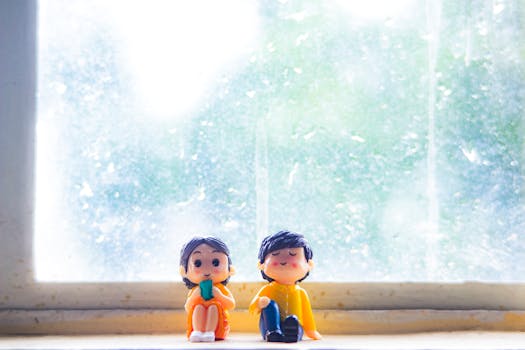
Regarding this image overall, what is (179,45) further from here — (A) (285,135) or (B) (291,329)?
(B) (291,329)

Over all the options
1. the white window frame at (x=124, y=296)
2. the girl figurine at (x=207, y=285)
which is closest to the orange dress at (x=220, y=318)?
the girl figurine at (x=207, y=285)

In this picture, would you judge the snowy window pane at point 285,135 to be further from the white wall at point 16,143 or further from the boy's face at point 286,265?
the boy's face at point 286,265

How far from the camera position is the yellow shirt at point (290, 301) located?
115 centimetres

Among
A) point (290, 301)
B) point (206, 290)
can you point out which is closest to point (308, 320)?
point (290, 301)

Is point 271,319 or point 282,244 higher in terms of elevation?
point 282,244

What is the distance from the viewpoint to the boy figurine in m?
1.13

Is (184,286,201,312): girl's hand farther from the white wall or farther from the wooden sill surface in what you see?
the white wall

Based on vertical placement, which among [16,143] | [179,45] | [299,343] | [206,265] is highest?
[179,45]

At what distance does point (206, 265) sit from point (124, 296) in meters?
0.20

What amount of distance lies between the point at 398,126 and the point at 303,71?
0.69 ft

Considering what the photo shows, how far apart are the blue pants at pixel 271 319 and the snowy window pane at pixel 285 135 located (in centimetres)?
17

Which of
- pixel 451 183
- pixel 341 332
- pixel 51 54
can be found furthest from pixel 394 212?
pixel 51 54

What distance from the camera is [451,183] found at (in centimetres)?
133

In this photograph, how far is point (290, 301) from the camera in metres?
1.15
